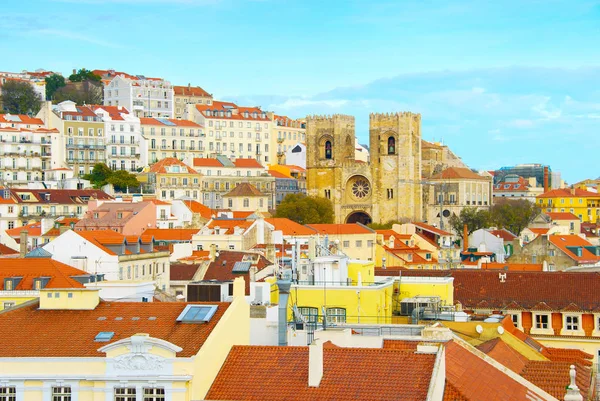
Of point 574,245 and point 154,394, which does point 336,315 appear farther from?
point 574,245

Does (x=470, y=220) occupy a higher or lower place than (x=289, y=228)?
lower

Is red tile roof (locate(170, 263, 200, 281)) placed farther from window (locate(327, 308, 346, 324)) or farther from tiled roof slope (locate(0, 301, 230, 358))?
tiled roof slope (locate(0, 301, 230, 358))

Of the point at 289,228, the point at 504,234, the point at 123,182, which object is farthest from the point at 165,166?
the point at 504,234

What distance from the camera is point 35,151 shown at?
130 m

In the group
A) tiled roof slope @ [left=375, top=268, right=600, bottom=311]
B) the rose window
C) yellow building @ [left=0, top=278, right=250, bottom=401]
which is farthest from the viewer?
the rose window

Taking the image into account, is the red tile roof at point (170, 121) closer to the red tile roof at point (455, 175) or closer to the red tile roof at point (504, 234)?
the red tile roof at point (455, 175)

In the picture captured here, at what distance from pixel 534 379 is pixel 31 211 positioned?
77.7 metres

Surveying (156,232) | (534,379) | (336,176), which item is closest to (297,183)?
(336,176)

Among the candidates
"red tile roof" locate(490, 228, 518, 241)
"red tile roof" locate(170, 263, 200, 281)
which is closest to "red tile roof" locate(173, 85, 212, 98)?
"red tile roof" locate(490, 228, 518, 241)

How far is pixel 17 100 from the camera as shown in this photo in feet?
510

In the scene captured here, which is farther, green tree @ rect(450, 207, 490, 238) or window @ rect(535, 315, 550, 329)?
green tree @ rect(450, 207, 490, 238)

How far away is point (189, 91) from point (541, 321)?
13260 centimetres

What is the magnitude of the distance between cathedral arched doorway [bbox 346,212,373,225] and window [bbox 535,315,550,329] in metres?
91.7

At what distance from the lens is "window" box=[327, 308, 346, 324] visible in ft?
97.8
